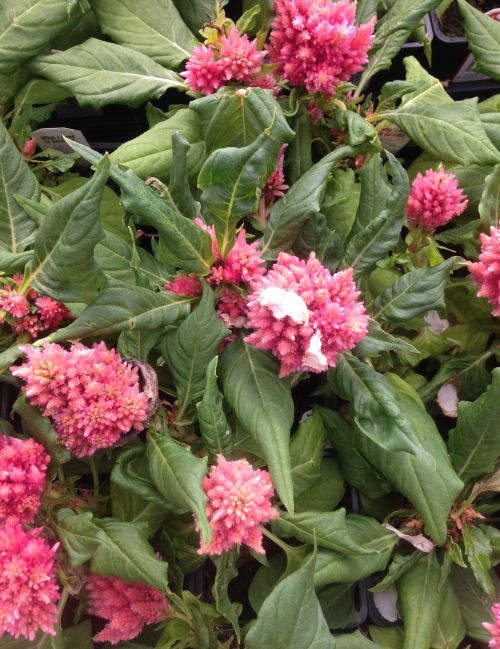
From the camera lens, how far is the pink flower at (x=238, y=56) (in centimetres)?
76

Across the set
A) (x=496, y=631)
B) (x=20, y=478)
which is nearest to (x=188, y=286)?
(x=20, y=478)

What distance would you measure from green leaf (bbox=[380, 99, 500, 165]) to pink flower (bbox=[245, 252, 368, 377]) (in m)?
0.36

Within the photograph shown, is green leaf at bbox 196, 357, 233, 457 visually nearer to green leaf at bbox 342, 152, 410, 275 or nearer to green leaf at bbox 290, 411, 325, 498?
green leaf at bbox 290, 411, 325, 498

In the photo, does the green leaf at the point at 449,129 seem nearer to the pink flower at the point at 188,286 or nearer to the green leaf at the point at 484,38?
the green leaf at the point at 484,38

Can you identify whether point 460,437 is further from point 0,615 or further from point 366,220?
point 0,615

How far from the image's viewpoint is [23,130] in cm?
94

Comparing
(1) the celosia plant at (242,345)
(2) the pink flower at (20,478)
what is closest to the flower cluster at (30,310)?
(1) the celosia plant at (242,345)

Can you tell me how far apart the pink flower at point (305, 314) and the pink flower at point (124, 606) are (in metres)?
0.34

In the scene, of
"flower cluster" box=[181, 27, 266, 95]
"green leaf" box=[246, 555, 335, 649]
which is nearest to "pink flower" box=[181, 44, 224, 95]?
"flower cluster" box=[181, 27, 266, 95]

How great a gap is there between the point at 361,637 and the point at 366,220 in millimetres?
561

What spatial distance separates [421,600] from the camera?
2.69ft

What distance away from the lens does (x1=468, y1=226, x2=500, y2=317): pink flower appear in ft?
2.47

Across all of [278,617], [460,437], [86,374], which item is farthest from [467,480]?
[86,374]

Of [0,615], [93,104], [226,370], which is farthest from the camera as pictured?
[93,104]
